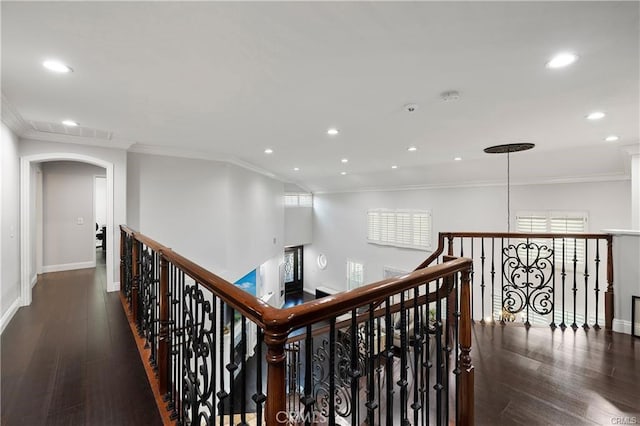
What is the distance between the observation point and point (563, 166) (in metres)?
5.59

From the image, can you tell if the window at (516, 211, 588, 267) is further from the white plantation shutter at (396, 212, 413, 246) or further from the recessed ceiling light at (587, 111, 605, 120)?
the recessed ceiling light at (587, 111, 605, 120)

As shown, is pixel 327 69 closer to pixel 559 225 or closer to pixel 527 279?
pixel 527 279

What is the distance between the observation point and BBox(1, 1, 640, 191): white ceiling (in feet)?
5.40

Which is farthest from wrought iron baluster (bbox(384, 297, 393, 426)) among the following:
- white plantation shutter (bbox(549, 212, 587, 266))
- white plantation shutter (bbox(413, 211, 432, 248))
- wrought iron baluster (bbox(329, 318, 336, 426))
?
white plantation shutter (bbox(413, 211, 432, 248))

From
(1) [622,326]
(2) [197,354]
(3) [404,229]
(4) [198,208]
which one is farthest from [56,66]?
(3) [404,229]

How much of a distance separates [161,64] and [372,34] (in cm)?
157

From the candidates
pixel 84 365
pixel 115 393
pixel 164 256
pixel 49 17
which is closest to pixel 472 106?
pixel 164 256

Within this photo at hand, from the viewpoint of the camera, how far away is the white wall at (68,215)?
5.66m

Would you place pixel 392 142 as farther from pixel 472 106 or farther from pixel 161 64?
pixel 161 64

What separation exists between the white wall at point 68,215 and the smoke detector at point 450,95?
6815 millimetres

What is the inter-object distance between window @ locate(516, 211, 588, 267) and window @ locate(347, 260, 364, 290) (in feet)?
17.5

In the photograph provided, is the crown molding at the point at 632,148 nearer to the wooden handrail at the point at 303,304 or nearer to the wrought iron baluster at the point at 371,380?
the wooden handrail at the point at 303,304

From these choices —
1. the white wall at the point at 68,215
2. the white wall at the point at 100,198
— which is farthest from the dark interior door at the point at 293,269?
the white wall at the point at 68,215

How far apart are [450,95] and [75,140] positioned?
5067mm
